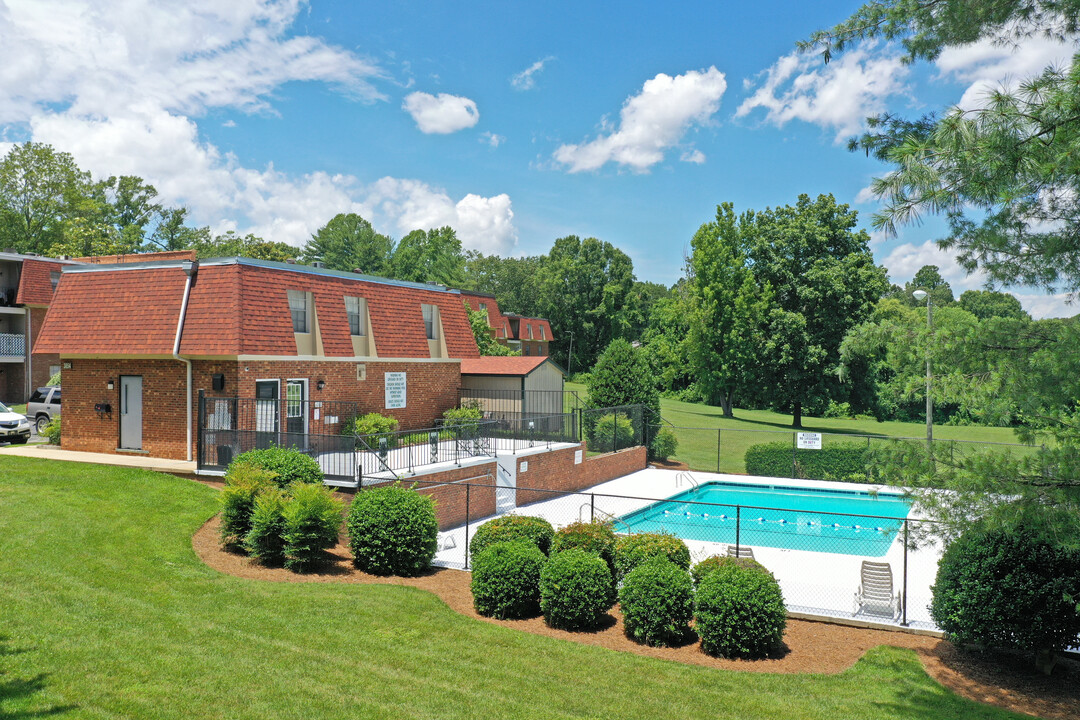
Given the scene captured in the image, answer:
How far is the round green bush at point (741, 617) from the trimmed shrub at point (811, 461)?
684 inches

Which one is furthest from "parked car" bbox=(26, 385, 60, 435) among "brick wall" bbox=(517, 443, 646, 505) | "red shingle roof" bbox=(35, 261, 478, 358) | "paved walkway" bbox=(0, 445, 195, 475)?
"brick wall" bbox=(517, 443, 646, 505)

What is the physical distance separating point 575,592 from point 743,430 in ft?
65.7

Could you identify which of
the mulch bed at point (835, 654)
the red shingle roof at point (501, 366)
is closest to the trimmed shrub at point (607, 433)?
the red shingle roof at point (501, 366)

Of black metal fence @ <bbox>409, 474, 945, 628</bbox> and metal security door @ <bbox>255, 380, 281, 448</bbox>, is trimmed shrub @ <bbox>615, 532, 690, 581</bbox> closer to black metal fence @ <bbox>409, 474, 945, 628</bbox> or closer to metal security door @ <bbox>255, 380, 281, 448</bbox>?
black metal fence @ <bbox>409, 474, 945, 628</bbox>

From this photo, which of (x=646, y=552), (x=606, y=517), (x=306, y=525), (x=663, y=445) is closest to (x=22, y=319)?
(x=663, y=445)

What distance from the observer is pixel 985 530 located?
21.3 ft

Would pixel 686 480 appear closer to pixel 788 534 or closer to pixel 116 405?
pixel 788 534

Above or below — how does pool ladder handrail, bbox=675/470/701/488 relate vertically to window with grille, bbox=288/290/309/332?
below

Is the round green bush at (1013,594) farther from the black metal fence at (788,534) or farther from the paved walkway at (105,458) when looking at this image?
the paved walkway at (105,458)

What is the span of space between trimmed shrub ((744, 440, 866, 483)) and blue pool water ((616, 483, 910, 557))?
37.7 inches

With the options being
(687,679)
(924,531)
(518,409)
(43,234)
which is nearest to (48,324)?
(518,409)

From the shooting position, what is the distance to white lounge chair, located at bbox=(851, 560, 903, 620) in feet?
38.1

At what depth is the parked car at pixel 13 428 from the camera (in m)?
23.2

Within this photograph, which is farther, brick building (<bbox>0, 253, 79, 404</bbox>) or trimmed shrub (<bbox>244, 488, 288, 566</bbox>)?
brick building (<bbox>0, 253, 79, 404</bbox>)
